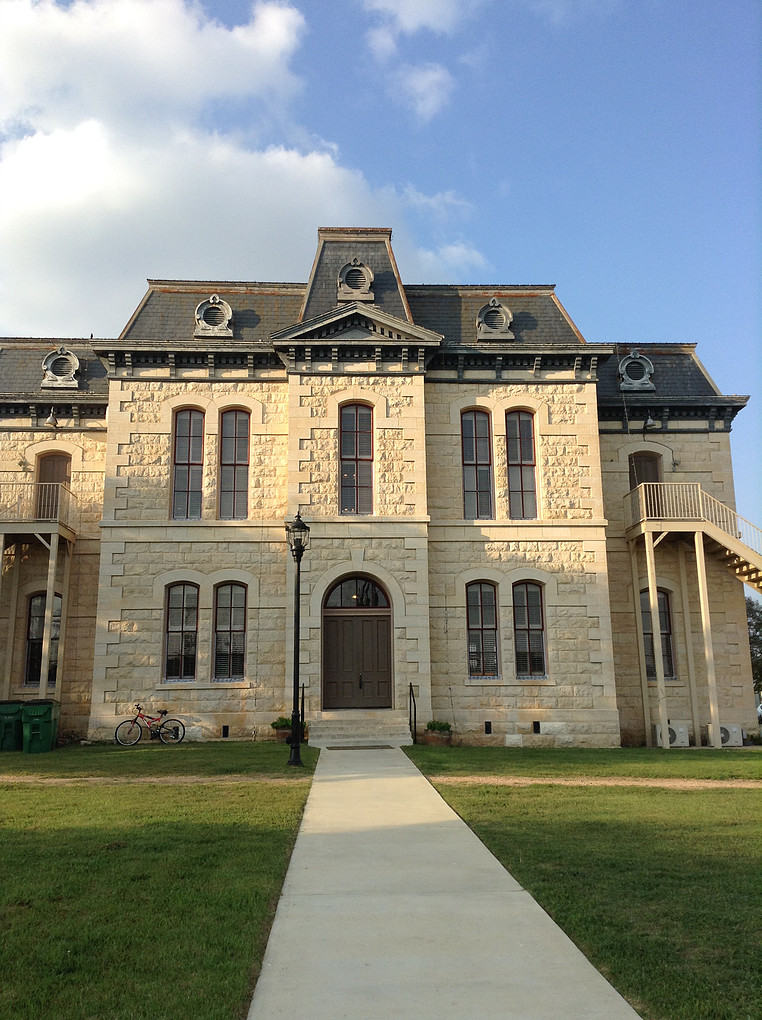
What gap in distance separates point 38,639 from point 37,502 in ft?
11.6

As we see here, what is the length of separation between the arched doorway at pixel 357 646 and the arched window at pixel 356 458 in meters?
1.85

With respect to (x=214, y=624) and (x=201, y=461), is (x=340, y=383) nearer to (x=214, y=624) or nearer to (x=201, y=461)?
(x=201, y=461)

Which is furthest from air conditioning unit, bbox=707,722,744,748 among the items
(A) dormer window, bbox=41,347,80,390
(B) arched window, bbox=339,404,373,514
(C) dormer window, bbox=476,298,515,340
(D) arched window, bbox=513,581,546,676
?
(A) dormer window, bbox=41,347,80,390

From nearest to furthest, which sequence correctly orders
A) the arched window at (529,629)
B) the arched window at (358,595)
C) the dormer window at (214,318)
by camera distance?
the arched window at (529,629) → the arched window at (358,595) → the dormer window at (214,318)

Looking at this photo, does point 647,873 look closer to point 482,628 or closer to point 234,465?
point 482,628

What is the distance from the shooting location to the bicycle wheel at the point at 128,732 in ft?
60.7

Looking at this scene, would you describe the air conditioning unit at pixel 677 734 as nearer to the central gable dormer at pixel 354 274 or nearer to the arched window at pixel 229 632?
the arched window at pixel 229 632

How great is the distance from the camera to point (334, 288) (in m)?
21.3

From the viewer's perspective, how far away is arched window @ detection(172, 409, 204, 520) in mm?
20328

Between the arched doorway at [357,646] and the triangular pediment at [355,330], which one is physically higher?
the triangular pediment at [355,330]

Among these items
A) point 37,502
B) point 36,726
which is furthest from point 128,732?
point 37,502

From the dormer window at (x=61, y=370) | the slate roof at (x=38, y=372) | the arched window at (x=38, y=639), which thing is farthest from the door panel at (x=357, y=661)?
the dormer window at (x=61, y=370)

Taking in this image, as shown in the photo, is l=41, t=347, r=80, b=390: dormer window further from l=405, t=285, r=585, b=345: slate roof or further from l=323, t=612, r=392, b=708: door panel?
l=323, t=612, r=392, b=708: door panel

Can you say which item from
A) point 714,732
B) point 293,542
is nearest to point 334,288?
point 293,542
